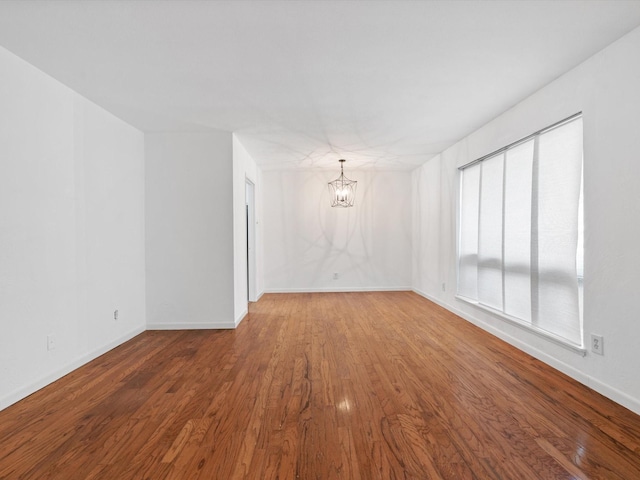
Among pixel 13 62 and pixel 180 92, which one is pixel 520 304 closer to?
pixel 180 92

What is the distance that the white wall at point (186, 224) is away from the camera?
432 cm

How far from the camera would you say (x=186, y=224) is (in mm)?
4328

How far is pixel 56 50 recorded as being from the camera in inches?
95.2

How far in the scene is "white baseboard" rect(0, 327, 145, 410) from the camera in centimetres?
237

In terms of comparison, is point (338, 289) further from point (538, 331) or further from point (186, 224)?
point (538, 331)

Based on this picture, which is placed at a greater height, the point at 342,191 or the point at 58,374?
the point at 342,191

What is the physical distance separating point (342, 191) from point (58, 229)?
465cm

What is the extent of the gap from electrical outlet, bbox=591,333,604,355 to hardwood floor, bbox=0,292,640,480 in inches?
11.5

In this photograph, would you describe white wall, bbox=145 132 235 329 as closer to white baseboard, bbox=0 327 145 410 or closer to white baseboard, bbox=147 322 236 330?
white baseboard, bbox=147 322 236 330

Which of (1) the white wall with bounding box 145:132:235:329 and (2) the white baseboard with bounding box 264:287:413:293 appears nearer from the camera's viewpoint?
(1) the white wall with bounding box 145:132:235:329

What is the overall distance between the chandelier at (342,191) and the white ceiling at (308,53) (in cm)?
274

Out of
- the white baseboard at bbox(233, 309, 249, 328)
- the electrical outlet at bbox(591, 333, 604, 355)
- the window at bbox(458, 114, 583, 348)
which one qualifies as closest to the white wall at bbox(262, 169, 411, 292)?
the white baseboard at bbox(233, 309, 249, 328)

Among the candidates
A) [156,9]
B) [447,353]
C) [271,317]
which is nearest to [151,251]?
[271,317]

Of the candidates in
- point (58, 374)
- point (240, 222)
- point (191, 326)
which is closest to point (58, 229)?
point (58, 374)
